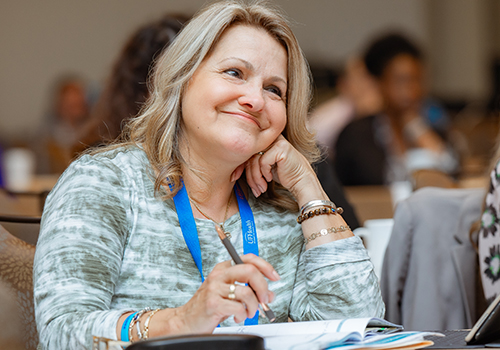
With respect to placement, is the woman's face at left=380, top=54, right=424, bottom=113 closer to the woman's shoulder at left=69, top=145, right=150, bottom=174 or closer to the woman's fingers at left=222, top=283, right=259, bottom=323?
the woman's shoulder at left=69, top=145, right=150, bottom=174

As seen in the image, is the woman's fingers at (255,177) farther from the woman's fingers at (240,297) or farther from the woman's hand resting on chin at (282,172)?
the woman's fingers at (240,297)

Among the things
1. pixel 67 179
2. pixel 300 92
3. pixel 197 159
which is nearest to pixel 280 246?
pixel 197 159

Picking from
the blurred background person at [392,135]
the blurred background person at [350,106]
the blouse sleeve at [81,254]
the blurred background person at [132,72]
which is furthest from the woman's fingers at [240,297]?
the blurred background person at [350,106]

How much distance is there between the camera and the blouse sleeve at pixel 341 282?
132 cm

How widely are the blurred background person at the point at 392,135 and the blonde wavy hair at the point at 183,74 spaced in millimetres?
2526

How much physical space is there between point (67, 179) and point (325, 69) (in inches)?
319

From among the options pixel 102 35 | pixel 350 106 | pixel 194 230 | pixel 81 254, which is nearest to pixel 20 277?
pixel 81 254

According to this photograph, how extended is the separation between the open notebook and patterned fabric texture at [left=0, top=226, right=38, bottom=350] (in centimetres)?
46

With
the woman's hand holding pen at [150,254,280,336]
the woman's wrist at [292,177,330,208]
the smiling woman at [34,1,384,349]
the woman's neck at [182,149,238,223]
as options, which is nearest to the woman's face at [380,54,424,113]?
the smiling woman at [34,1,384,349]

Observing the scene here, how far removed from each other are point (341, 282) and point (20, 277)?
694 millimetres

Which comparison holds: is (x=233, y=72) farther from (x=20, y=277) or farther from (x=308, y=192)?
(x=20, y=277)

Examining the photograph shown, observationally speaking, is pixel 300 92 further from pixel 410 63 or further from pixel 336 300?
pixel 410 63

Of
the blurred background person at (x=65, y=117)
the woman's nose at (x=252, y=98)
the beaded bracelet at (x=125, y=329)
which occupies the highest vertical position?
the blurred background person at (x=65, y=117)

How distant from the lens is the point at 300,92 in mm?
1522
